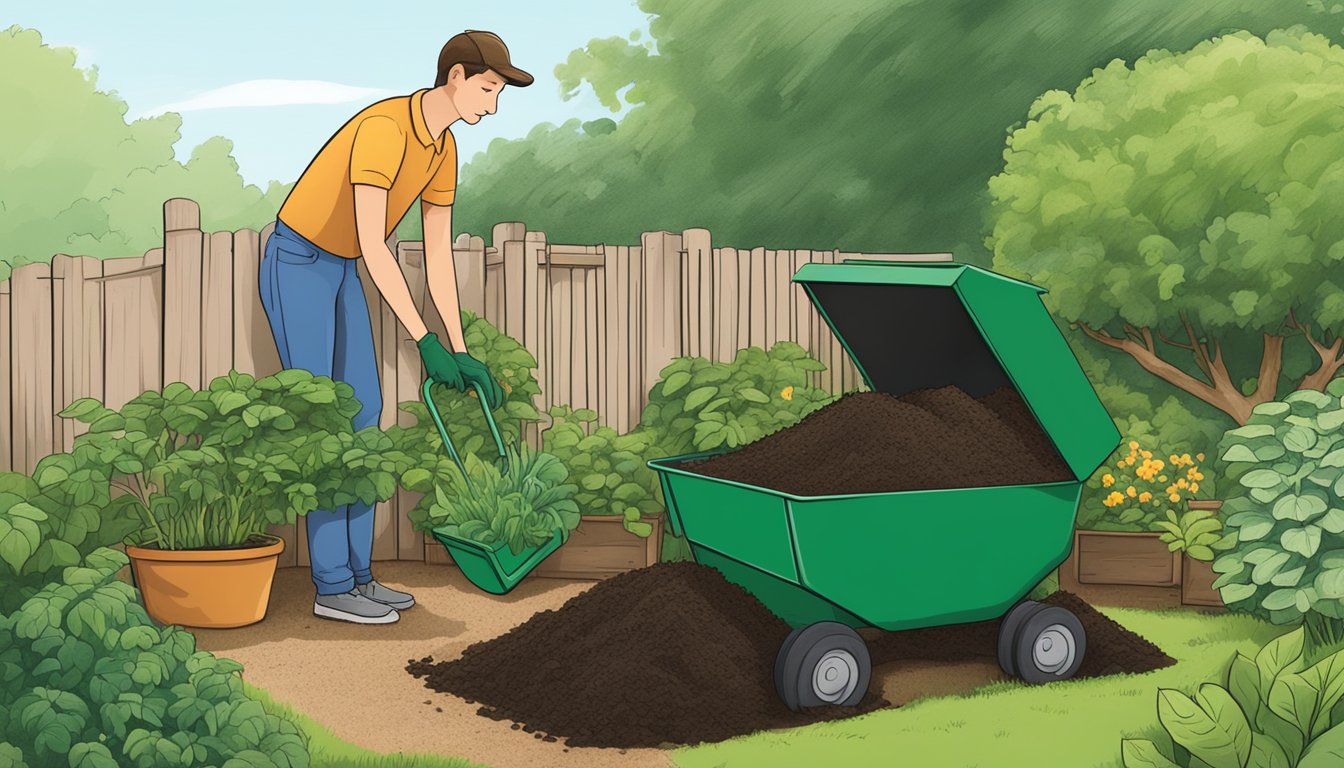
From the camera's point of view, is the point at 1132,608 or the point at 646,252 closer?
the point at 1132,608

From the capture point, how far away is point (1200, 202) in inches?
237

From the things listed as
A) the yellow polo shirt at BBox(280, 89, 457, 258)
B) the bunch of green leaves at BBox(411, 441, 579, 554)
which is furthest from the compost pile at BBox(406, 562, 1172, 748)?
the yellow polo shirt at BBox(280, 89, 457, 258)

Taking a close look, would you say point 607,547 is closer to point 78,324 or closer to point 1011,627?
point 1011,627

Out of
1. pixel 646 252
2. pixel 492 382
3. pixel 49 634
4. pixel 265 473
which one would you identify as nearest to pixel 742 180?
pixel 646 252

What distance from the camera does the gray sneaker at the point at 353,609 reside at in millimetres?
4848

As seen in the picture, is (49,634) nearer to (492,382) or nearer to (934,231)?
(492,382)

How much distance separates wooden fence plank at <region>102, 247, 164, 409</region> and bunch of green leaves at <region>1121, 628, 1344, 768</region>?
469 centimetres

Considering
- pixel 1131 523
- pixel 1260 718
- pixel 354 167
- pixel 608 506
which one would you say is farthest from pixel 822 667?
pixel 354 167

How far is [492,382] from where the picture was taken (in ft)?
16.4

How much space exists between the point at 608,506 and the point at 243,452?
5.44ft

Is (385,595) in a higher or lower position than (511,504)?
lower

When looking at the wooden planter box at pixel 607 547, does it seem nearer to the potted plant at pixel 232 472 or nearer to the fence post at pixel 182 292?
the potted plant at pixel 232 472

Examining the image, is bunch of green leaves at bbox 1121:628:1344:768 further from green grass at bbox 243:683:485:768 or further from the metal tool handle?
the metal tool handle

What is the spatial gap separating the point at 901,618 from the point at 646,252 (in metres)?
2.75
